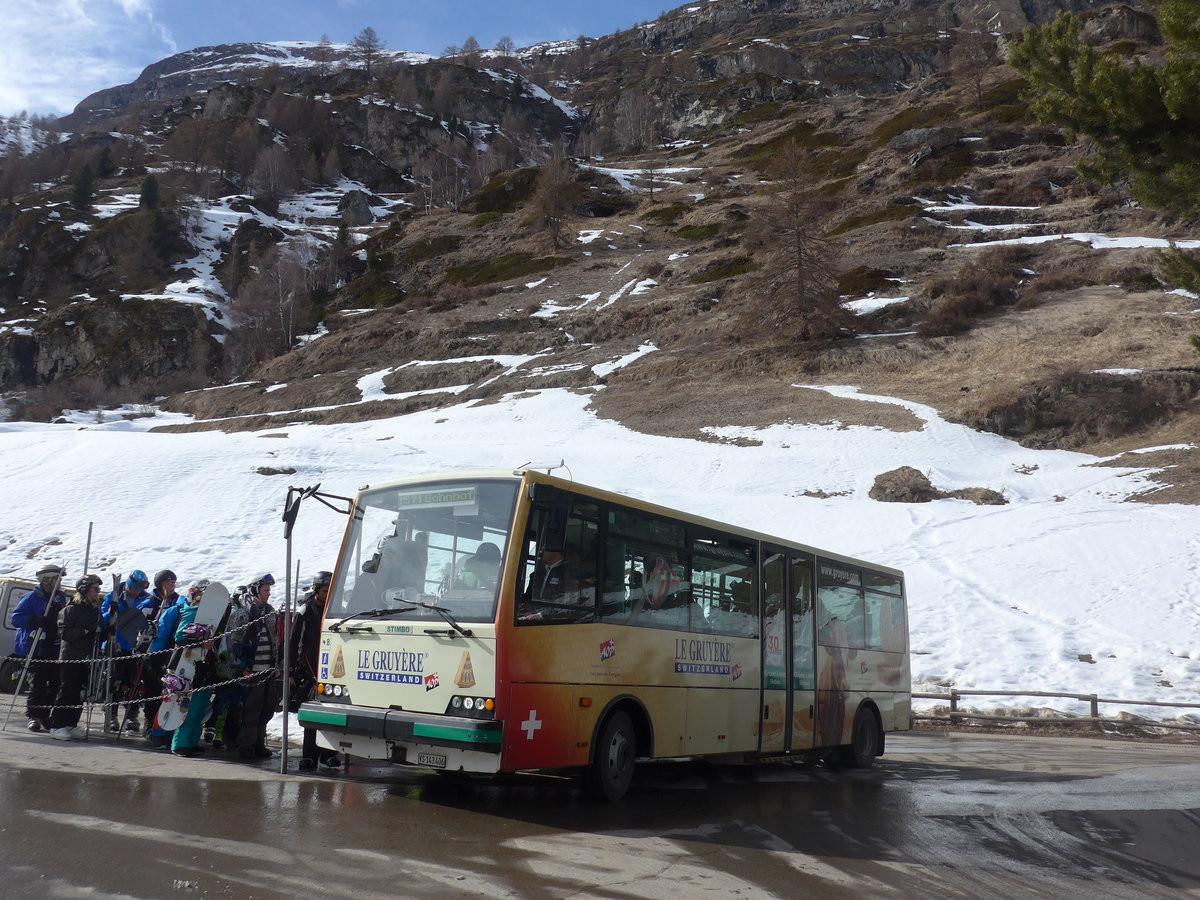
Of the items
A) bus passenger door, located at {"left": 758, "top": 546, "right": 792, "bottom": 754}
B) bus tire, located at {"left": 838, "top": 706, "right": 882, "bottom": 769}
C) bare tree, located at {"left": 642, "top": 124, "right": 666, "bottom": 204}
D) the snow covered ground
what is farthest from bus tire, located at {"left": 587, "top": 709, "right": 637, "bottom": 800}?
bare tree, located at {"left": 642, "top": 124, "right": 666, "bottom": 204}

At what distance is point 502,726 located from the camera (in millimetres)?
7191

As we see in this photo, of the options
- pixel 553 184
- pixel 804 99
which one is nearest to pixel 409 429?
pixel 553 184

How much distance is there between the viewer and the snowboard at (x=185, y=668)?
972cm

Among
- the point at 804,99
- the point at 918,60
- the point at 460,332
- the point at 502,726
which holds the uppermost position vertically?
the point at 918,60

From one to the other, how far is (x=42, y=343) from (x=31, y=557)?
71.6 meters

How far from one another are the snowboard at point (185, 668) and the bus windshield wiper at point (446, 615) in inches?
129

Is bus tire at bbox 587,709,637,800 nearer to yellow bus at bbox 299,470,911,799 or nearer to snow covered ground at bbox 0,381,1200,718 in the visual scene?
yellow bus at bbox 299,470,911,799

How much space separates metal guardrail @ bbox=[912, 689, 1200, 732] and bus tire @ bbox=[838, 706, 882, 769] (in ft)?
11.2

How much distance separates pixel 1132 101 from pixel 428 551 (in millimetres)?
8125

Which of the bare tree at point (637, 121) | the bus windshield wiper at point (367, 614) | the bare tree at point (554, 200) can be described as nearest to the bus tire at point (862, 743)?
the bus windshield wiper at point (367, 614)

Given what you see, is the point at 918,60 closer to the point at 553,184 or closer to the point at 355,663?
the point at 553,184

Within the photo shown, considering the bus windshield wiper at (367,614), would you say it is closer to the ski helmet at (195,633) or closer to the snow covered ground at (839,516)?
the ski helmet at (195,633)

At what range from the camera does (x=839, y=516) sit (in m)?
27.6

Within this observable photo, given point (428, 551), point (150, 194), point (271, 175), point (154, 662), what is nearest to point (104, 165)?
point (271, 175)
